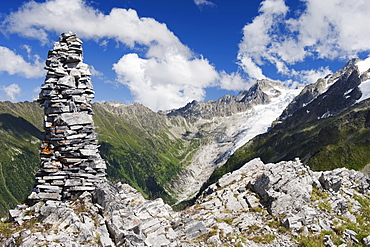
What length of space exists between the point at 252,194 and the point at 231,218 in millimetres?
5180

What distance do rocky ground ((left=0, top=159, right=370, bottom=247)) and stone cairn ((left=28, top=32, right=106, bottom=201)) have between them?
4.90 ft

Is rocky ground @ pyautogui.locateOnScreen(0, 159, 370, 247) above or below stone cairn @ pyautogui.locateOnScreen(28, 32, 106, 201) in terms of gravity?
below

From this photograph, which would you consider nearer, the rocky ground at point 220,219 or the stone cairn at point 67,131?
the rocky ground at point 220,219

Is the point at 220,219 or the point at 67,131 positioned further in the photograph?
the point at 220,219

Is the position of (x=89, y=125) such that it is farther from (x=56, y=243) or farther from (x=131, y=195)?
(x=56, y=243)

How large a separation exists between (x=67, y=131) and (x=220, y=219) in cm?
1609

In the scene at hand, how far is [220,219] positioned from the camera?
25.8m

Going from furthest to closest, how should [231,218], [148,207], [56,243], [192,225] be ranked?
[231,218] → [148,207] → [192,225] → [56,243]

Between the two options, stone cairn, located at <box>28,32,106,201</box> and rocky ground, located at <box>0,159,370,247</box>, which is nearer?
rocky ground, located at <box>0,159,370,247</box>

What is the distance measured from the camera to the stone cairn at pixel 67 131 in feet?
74.1

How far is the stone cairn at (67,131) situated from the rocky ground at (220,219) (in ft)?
4.90

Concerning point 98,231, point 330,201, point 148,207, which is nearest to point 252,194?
point 330,201

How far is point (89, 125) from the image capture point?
24234 millimetres

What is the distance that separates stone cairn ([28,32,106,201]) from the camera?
22578 millimetres
